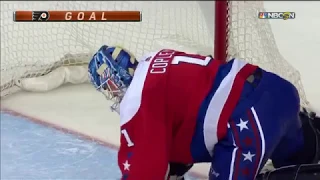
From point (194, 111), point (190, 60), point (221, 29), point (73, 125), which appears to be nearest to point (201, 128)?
point (194, 111)

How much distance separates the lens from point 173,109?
158 centimetres

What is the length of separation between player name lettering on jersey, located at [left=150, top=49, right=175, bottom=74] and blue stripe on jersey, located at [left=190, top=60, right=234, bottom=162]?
5.1 inches

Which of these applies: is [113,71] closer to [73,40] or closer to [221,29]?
[221,29]

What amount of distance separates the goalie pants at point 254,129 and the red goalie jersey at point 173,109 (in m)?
0.03

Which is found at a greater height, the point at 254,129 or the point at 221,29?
the point at 221,29

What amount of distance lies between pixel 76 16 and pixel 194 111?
1.20m

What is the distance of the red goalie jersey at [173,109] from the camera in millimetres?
1528

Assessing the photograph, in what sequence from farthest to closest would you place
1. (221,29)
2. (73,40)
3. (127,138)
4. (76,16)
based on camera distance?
(73,40)
(76,16)
(221,29)
(127,138)

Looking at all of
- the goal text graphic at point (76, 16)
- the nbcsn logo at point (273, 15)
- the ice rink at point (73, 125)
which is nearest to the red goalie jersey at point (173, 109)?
the ice rink at point (73, 125)

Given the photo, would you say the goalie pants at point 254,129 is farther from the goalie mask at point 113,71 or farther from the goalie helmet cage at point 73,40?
the goalie helmet cage at point 73,40

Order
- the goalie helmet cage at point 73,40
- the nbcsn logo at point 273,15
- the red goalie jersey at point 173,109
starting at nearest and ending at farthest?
the red goalie jersey at point 173,109, the nbcsn logo at point 273,15, the goalie helmet cage at point 73,40

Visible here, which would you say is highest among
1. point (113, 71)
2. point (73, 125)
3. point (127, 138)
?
point (113, 71)

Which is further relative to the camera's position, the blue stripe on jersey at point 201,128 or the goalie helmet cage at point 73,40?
the goalie helmet cage at point 73,40

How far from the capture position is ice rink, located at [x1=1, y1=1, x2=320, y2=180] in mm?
2244
